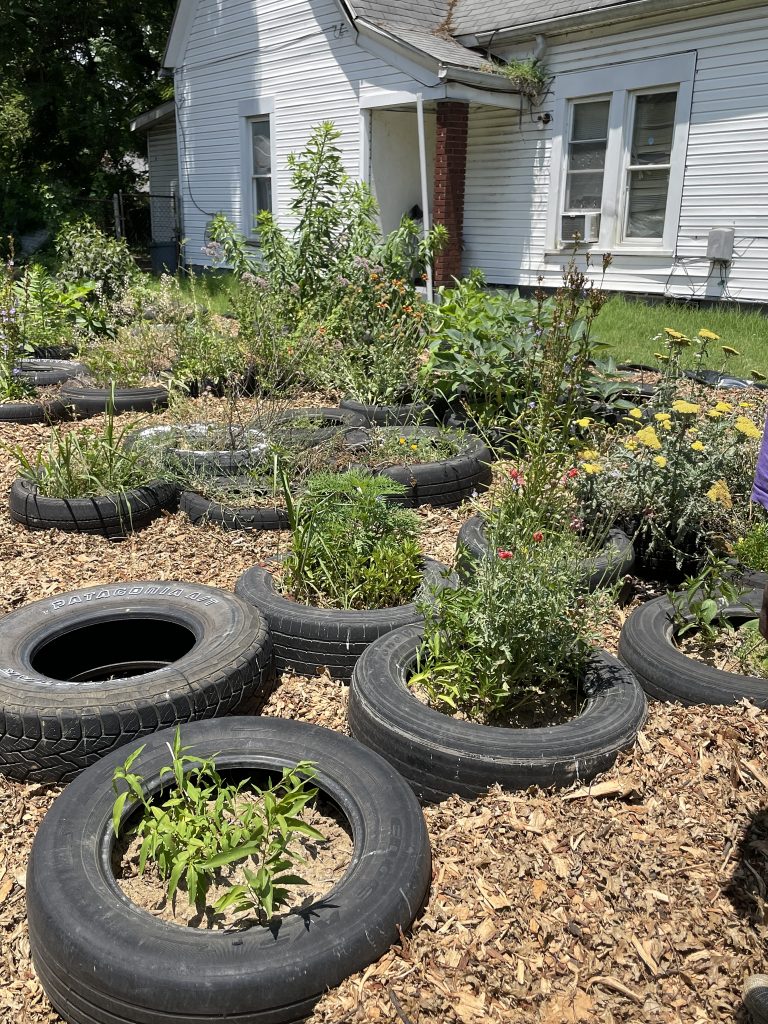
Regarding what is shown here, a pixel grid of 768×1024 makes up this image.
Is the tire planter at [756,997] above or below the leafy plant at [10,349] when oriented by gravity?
below

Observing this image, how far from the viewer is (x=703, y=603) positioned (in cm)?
335

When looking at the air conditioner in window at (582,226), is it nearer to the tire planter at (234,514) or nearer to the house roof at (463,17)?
the house roof at (463,17)

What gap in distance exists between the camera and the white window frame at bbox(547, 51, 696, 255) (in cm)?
1016

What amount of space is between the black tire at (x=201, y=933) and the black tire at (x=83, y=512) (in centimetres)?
247

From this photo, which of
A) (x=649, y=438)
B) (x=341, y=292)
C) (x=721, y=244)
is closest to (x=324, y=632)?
(x=649, y=438)

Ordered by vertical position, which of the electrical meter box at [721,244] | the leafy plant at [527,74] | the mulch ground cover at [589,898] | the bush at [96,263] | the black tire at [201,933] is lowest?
the mulch ground cover at [589,898]

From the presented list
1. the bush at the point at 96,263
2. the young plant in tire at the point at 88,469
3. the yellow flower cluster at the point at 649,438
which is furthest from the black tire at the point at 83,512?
the bush at the point at 96,263

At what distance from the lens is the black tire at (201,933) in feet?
6.28

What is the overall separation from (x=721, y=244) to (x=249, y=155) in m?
9.91

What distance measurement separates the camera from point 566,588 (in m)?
2.95

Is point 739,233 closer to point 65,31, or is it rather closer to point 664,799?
point 664,799

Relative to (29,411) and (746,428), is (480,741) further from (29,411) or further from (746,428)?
(29,411)

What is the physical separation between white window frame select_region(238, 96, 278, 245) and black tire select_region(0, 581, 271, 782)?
13.3 m

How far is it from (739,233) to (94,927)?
10.2 meters
